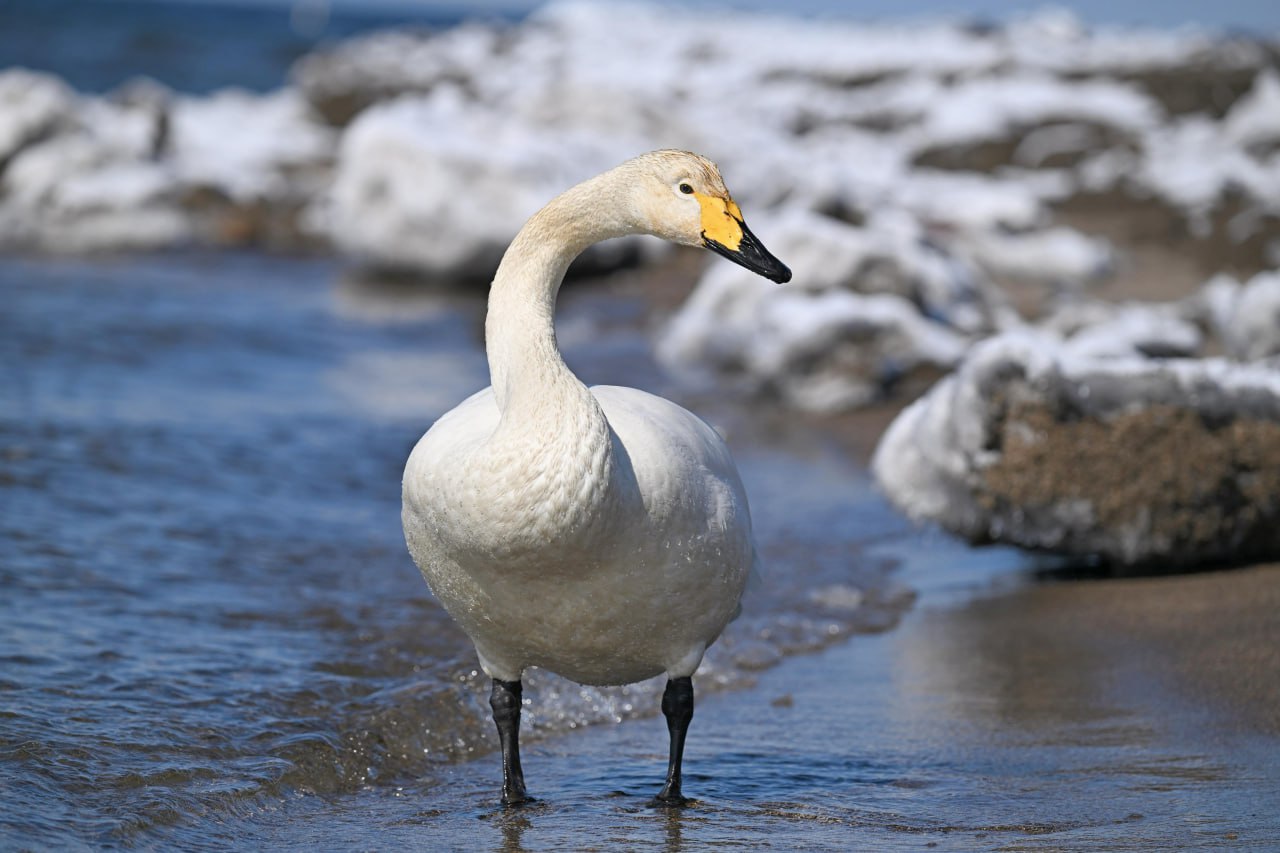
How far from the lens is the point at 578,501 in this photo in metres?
3.73

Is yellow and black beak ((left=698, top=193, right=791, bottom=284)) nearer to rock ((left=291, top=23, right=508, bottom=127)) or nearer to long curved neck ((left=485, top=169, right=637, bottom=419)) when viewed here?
long curved neck ((left=485, top=169, right=637, bottom=419))

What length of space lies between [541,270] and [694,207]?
0.44 metres

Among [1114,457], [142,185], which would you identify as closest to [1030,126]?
[142,185]

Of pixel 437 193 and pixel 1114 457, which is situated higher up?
pixel 437 193

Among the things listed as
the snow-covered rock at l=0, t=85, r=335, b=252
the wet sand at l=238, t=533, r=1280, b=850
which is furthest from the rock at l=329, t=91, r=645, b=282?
the wet sand at l=238, t=533, r=1280, b=850

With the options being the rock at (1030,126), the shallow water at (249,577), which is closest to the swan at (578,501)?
the shallow water at (249,577)

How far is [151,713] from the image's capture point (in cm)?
502

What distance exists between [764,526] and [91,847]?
14.4 ft

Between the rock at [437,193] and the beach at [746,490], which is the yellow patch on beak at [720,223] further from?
the rock at [437,193]

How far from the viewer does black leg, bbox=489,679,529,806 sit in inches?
173

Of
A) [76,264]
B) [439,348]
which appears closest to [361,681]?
[439,348]

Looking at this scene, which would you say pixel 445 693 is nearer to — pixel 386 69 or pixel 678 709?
pixel 678 709

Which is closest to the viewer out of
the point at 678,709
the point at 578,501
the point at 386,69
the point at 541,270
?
the point at 578,501

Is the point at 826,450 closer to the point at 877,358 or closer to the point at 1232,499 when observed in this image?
the point at 877,358
